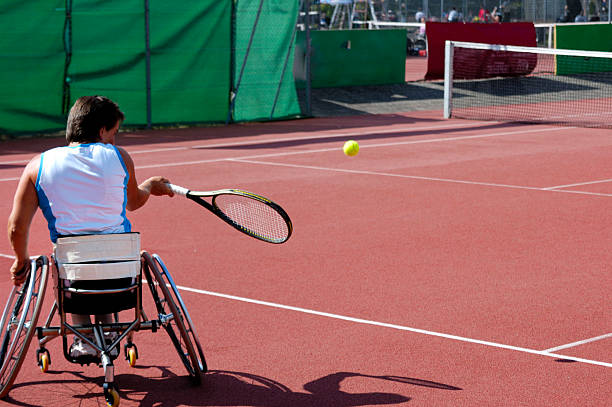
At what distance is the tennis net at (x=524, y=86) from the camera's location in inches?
789

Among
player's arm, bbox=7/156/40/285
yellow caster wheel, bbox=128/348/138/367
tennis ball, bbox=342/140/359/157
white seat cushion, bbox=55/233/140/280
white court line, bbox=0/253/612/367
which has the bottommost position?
white court line, bbox=0/253/612/367

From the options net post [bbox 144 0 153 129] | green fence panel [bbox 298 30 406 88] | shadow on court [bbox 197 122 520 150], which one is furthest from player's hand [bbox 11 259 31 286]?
green fence panel [bbox 298 30 406 88]

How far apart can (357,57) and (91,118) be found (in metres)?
19.6

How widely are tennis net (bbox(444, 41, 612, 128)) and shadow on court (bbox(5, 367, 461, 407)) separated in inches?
586

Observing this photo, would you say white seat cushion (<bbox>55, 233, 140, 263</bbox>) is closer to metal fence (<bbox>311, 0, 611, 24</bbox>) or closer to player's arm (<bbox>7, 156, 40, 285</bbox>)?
player's arm (<bbox>7, 156, 40, 285</bbox>)

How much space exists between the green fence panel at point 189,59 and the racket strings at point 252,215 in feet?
42.5

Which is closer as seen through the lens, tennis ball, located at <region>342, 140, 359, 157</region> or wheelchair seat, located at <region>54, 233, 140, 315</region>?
wheelchair seat, located at <region>54, 233, 140, 315</region>

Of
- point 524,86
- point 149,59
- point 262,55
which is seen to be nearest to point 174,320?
point 149,59

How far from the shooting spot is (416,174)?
477 inches

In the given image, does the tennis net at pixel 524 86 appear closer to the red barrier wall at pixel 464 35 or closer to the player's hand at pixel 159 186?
the red barrier wall at pixel 464 35

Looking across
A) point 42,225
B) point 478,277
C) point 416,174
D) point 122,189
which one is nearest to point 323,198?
point 416,174

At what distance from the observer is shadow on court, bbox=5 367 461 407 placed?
453 cm

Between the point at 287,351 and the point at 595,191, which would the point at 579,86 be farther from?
the point at 287,351

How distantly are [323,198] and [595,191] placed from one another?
3052 mm
